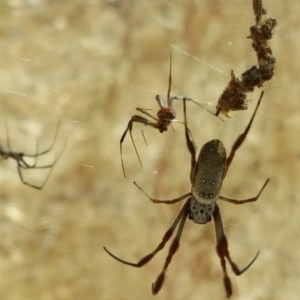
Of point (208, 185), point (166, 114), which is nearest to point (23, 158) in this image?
point (166, 114)

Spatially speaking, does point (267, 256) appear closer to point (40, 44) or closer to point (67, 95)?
point (67, 95)

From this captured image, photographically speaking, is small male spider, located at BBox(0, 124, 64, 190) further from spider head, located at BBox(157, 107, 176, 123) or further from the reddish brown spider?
the reddish brown spider

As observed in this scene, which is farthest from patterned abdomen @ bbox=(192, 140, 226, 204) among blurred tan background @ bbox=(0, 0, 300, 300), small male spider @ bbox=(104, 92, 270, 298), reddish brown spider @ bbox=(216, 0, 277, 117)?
blurred tan background @ bbox=(0, 0, 300, 300)

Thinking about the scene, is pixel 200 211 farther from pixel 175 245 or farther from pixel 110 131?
pixel 110 131

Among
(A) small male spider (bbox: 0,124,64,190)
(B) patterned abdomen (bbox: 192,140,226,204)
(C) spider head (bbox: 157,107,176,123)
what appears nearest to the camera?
(B) patterned abdomen (bbox: 192,140,226,204)

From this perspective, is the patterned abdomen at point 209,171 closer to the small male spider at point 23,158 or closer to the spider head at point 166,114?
the spider head at point 166,114

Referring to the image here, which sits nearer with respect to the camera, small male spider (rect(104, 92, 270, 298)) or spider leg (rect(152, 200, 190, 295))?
small male spider (rect(104, 92, 270, 298))

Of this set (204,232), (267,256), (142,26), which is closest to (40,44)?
(142,26)
